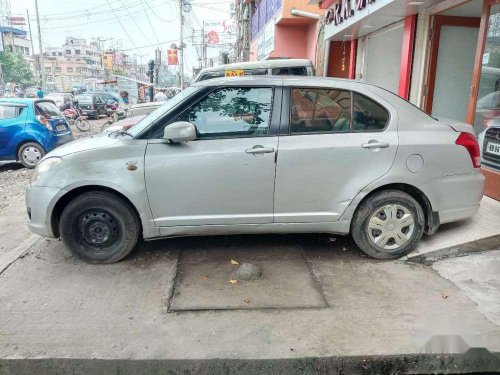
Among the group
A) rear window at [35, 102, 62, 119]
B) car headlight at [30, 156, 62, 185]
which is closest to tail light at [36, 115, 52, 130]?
rear window at [35, 102, 62, 119]

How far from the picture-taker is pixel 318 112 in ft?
13.2

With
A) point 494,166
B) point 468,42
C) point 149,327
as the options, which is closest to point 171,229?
point 149,327

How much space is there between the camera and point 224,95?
4.04 metres

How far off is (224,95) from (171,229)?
4.37 feet

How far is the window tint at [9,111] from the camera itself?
945 cm

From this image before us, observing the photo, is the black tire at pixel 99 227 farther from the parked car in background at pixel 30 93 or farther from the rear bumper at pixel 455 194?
the parked car in background at pixel 30 93

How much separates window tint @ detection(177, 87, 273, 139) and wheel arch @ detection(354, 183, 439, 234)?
117 cm

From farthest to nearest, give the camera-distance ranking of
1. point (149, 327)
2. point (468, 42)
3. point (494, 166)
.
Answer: point (468, 42)
point (494, 166)
point (149, 327)

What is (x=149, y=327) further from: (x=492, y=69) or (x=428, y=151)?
(x=492, y=69)

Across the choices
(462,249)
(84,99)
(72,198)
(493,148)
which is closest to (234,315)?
(72,198)

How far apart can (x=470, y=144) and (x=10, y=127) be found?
9.01 meters

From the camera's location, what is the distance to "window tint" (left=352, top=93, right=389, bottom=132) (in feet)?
13.2

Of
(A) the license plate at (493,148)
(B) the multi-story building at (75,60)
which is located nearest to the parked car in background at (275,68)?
(A) the license plate at (493,148)

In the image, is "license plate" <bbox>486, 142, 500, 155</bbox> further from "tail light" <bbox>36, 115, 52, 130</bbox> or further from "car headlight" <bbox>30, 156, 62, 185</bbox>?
"tail light" <bbox>36, 115, 52, 130</bbox>
